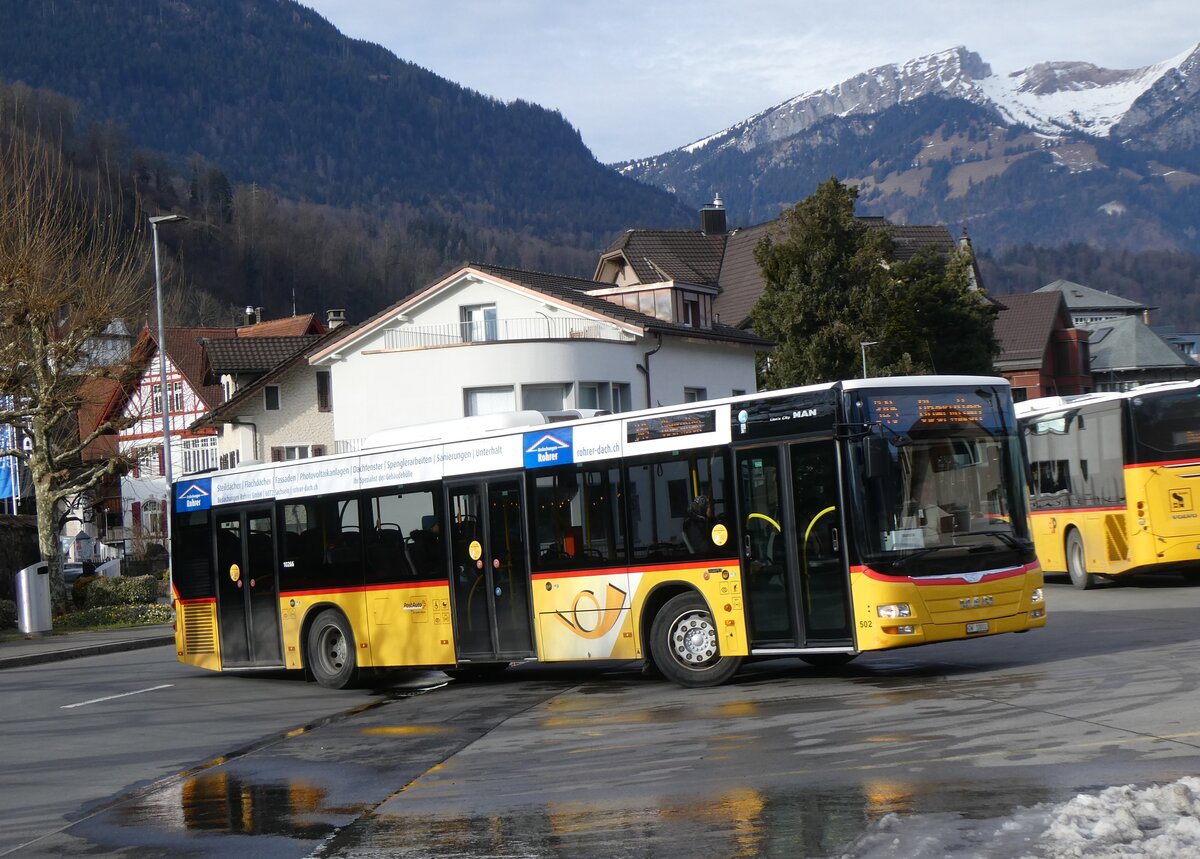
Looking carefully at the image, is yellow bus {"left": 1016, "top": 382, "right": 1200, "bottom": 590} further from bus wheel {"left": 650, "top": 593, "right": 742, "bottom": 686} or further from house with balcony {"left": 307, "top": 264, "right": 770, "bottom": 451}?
house with balcony {"left": 307, "top": 264, "right": 770, "bottom": 451}

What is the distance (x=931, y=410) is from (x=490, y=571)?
17.7ft

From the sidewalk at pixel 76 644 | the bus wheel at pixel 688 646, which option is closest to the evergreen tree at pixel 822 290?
the sidewalk at pixel 76 644

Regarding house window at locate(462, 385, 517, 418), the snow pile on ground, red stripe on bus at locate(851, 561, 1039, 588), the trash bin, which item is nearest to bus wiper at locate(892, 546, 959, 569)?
red stripe on bus at locate(851, 561, 1039, 588)

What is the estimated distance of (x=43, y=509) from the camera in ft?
110

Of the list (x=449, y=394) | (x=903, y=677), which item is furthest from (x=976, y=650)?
(x=449, y=394)

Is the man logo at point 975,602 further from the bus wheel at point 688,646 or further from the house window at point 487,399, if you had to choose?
the house window at point 487,399

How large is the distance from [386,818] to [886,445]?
657 cm

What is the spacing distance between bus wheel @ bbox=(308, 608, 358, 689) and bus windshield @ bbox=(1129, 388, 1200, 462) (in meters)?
13.4

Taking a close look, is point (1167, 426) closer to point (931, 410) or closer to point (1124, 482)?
point (1124, 482)

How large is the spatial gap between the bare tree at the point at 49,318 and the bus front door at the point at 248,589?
14420 mm

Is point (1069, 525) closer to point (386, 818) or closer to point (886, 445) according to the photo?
point (886, 445)

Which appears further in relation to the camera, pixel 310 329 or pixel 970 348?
pixel 310 329

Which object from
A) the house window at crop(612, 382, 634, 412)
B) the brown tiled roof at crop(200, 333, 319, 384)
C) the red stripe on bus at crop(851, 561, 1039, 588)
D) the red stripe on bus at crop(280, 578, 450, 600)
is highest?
the brown tiled roof at crop(200, 333, 319, 384)

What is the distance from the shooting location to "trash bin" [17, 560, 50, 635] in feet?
98.8
